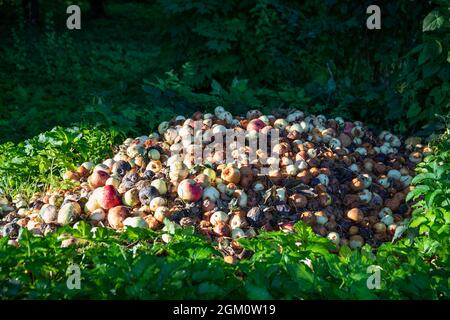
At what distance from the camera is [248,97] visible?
17.7 feet

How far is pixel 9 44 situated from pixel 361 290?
989 centimetres

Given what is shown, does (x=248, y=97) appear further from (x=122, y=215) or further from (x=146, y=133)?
(x=122, y=215)

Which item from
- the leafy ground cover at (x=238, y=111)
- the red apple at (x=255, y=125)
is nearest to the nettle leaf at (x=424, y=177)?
the leafy ground cover at (x=238, y=111)

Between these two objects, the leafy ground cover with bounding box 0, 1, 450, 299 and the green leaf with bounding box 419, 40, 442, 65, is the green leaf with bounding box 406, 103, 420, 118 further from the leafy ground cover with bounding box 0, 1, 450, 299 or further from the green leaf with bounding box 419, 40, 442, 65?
the green leaf with bounding box 419, 40, 442, 65

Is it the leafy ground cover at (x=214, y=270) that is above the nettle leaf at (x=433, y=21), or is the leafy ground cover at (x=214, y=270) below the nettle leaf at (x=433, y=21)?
below

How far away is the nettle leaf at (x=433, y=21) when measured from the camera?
4758 mm

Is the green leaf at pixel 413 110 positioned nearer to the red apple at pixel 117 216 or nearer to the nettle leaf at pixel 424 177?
the nettle leaf at pixel 424 177

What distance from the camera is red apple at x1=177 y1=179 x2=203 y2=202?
11.9ft

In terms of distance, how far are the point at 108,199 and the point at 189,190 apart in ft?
1.59

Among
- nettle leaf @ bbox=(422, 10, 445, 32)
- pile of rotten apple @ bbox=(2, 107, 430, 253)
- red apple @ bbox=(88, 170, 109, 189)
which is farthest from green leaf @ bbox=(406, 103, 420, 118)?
red apple @ bbox=(88, 170, 109, 189)

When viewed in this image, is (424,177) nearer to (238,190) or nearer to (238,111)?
(238,190)

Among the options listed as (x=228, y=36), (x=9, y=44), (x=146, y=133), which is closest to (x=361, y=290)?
(x=146, y=133)

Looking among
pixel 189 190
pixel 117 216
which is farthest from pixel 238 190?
pixel 117 216

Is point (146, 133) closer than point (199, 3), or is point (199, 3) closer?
point (146, 133)
